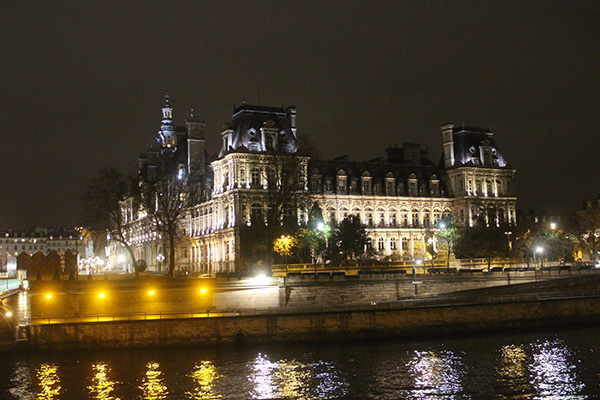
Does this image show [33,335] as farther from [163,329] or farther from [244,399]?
[244,399]

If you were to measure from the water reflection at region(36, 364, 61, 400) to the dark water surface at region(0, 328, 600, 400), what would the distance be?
5cm

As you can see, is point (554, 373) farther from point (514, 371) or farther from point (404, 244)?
point (404, 244)

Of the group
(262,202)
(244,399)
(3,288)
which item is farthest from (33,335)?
(262,202)

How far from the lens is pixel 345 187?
297 ft

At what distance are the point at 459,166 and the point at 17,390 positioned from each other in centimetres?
7335

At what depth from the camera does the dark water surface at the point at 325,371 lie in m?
30.5

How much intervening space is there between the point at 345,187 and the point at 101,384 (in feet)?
200

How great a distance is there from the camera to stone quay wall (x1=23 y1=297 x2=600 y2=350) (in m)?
40.3

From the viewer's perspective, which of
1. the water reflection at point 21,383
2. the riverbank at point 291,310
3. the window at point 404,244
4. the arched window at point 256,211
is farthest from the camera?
the window at point 404,244

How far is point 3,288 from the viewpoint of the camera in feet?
164

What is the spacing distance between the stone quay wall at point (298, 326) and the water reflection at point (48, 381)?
415cm

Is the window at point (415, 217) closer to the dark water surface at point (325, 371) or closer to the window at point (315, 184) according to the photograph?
the window at point (315, 184)

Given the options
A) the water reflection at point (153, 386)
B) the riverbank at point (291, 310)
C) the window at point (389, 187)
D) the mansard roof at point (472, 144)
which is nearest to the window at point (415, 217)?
the window at point (389, 187)

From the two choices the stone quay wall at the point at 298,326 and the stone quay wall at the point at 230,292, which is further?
the stone quay wall at the point at 230,292
